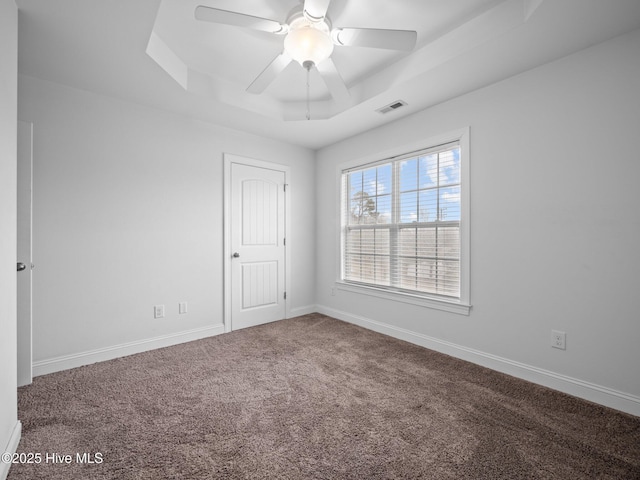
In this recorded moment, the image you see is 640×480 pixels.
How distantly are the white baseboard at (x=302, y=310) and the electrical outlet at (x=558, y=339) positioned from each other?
2895mm

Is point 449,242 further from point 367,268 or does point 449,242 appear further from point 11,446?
Answer: point 11,446

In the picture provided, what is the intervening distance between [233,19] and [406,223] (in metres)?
2.45

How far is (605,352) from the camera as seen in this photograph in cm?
210

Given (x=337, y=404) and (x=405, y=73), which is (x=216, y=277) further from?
(x=405, y=73)

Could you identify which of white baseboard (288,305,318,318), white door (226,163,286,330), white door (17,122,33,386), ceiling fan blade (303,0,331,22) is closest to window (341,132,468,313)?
white baseboard (288,305,318,318)

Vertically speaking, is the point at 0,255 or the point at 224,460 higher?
the point at 0,255

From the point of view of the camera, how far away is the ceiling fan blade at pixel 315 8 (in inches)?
64.6

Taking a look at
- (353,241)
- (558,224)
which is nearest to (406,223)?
(353,241)

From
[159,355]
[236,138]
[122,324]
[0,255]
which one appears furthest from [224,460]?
[236,138]

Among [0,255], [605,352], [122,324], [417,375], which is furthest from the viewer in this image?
[122,324]

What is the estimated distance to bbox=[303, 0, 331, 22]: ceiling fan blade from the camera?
164 centimetres

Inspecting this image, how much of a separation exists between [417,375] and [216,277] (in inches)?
92.6

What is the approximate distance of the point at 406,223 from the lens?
3.41 metres

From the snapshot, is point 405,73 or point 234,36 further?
point 405,73
